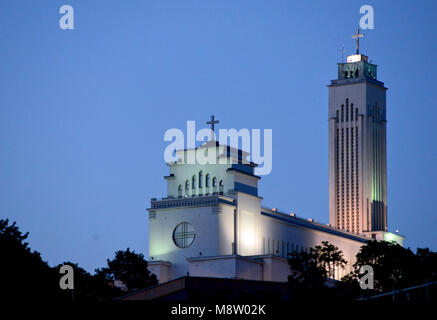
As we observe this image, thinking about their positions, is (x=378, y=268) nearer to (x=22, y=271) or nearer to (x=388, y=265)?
(x=388, y=265)

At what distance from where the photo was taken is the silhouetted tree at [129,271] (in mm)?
155000

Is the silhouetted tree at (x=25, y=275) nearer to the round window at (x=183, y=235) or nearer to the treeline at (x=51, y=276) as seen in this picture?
the treeline at (x=51, y=276)

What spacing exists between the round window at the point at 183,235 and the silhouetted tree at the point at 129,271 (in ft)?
19.0

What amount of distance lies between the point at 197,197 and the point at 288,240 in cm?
1581

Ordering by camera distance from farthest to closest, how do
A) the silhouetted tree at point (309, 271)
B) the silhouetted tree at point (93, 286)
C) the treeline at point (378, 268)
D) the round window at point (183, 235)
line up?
the round window at point (183, 235) < the treeline at point (378, 268) < the silhouetted tree at point (93, 286) < the silhouetted tree at point (309, 271)

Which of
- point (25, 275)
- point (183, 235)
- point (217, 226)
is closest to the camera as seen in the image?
point (25, 275)

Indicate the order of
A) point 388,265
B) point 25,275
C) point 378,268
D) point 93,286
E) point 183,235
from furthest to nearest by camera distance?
point 183,235
point 378,268
point 388,265
point 93,286
point 25,275

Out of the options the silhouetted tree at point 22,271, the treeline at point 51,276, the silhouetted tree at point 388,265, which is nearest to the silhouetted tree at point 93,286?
the treeline at point 51,276

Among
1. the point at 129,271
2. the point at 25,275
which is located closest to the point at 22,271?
the point at 25,275

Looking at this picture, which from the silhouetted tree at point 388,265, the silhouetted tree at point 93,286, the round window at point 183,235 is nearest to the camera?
the silhouetted tree at point 93,286

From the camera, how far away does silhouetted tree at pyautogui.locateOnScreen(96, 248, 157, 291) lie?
15500cm

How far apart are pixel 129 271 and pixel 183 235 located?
32.4 ft

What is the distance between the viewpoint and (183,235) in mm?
164500
